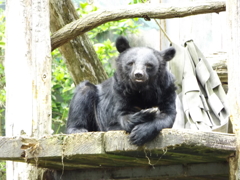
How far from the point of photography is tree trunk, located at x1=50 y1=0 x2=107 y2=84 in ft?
21.5

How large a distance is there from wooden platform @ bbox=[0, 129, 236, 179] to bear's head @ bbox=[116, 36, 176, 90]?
2.60ft

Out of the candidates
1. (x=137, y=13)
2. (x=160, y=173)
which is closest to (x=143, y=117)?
(x=160, y=173)

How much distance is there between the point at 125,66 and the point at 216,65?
242 cm

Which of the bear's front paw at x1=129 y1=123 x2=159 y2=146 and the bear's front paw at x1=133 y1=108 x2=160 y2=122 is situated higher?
the bear's front paw at x1=133 y1=108 x2=160 y2=122

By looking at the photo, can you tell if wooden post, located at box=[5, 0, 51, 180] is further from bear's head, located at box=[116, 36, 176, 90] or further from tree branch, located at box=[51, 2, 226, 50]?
bear's head, located at box=[116, 36, 176, 90]

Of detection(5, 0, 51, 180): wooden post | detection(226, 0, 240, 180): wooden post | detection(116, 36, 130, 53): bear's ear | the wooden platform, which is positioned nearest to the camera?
the wooden platform

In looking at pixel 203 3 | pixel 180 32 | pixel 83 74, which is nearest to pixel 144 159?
pixel 203 3

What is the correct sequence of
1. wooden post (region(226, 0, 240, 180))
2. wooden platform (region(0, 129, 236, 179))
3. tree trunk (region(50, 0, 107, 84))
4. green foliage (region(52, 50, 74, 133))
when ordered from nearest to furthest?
wooden platform (region(0, 129, 236, 179))
wooden post (region(226, 0, 240, 180))
tree trunk (region(50, 0, 107, 84))
green foliage (region(52, 50, 74, 133))

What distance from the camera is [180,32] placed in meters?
8.94

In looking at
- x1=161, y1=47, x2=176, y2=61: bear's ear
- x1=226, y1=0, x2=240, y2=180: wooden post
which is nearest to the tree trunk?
x1=161, y1=47, x2=176, y2=61: bear's ear

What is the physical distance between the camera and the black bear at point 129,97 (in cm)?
462

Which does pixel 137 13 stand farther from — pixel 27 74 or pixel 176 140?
pixel 176 140

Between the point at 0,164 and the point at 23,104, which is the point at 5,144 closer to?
the point at 23,104

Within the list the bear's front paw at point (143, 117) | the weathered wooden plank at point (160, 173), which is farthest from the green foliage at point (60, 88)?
the bear's front paw at point (143, 117)
